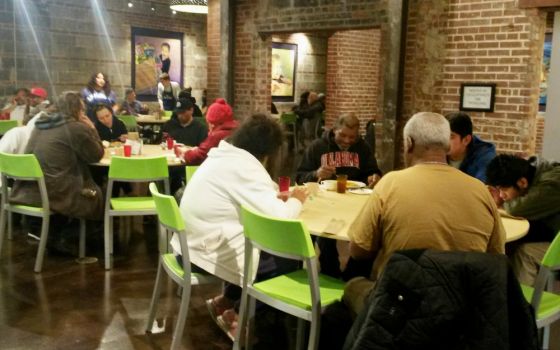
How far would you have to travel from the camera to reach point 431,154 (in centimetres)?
235

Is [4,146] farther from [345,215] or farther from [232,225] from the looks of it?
[345,215]

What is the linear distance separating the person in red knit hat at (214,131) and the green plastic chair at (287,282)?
2.34 meters

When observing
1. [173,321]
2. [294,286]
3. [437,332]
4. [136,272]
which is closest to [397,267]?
[437,332]

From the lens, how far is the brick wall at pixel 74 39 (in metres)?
10.9

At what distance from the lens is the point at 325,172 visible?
4.33 m

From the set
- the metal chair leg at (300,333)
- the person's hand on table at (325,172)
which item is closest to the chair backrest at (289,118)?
the person's hand on table at (325,172)

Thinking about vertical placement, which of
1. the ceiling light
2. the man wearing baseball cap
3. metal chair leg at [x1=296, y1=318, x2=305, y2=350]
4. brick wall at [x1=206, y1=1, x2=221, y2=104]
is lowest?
metal chair leg at [x1=296, y1=318, x2=305, y2=350]

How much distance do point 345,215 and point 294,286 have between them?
55 centimetres

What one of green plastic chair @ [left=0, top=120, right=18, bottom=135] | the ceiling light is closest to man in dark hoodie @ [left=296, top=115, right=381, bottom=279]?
→ green plastic chair @ [left=0, top=120, right=18, bottom=135]

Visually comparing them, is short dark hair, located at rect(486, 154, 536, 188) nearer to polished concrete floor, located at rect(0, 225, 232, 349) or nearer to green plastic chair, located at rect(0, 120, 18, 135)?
polished concrete floor, located at rect(0, 225, 232, 349)

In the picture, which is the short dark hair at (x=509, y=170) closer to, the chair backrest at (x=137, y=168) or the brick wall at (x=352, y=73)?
the chair backrest at (x=137, y=168)

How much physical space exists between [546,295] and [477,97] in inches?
141

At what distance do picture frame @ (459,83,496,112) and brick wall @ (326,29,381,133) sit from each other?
5432 millimetres

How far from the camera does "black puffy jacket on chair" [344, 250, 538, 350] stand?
188cm
